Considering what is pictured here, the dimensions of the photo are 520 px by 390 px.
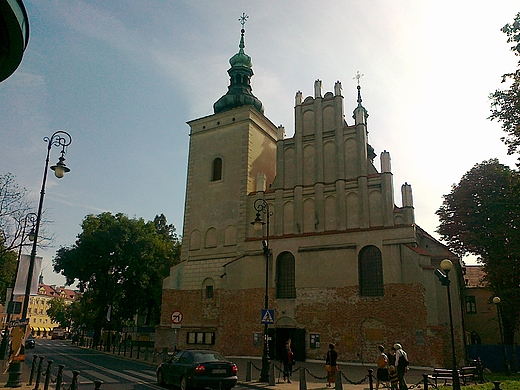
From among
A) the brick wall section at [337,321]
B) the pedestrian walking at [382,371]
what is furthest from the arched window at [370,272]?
the pedestrian walking at [382,371]

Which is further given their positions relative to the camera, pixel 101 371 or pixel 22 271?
pixel 101 371

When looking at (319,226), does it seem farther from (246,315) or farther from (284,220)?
(246,315)

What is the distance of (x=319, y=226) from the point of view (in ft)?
95.7

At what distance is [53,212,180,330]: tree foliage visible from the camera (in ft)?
135

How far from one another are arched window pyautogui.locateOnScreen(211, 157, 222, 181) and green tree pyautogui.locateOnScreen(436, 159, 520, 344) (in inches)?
756

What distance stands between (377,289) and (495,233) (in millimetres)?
9741

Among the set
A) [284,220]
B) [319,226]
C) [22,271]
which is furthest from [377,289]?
[22,271]

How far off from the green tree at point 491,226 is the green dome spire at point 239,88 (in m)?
18.1

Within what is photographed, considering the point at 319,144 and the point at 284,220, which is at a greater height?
the point at 319,144

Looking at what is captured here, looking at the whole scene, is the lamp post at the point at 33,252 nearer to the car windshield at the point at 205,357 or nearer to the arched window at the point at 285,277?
the car windshield at the point at 205,357

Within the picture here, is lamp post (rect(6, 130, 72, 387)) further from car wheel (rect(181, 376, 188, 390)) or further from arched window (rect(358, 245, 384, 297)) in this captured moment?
arched window (rect(358, 245, 384, 297))

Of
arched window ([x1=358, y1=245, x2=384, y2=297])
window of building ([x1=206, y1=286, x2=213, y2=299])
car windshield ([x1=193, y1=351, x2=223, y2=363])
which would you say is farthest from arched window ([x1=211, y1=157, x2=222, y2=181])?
car windshield ([x1=193, y1=351, x2=223, y2=363])

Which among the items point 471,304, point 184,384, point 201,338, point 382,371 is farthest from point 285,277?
point 471,304

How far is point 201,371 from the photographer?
45.8 ft
